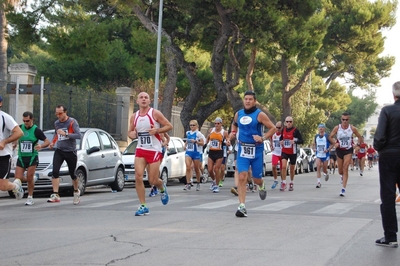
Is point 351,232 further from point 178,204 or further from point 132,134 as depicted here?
point 178,204

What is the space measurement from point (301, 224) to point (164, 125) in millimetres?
2819

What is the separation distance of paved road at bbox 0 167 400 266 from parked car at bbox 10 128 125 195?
2.31 metres

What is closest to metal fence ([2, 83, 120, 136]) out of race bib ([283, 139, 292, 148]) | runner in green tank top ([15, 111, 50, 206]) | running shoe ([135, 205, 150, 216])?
race bib ([283, 139, 292, 148])

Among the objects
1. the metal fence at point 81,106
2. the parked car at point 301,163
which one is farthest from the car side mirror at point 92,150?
the parked car at point 301,163

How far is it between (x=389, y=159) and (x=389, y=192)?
1.26 feet

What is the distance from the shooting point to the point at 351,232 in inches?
389

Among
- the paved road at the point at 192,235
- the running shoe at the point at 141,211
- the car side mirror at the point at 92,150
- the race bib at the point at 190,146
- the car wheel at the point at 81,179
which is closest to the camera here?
the paved road at the point at 192,235

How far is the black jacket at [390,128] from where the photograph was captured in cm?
859

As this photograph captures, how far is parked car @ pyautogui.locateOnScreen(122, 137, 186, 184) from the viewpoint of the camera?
71.1 ft

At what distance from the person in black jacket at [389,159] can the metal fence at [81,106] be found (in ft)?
58.4

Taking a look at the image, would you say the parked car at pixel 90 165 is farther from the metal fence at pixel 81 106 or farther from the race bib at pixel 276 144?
the metal fence at pixel 81 106

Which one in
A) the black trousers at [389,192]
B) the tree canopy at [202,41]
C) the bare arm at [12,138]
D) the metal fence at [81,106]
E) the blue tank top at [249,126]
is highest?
the tree canopy at [202,41]

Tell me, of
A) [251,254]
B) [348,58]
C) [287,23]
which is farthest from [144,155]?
[348,58]

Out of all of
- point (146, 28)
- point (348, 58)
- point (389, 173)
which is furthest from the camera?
point (348, 58)
